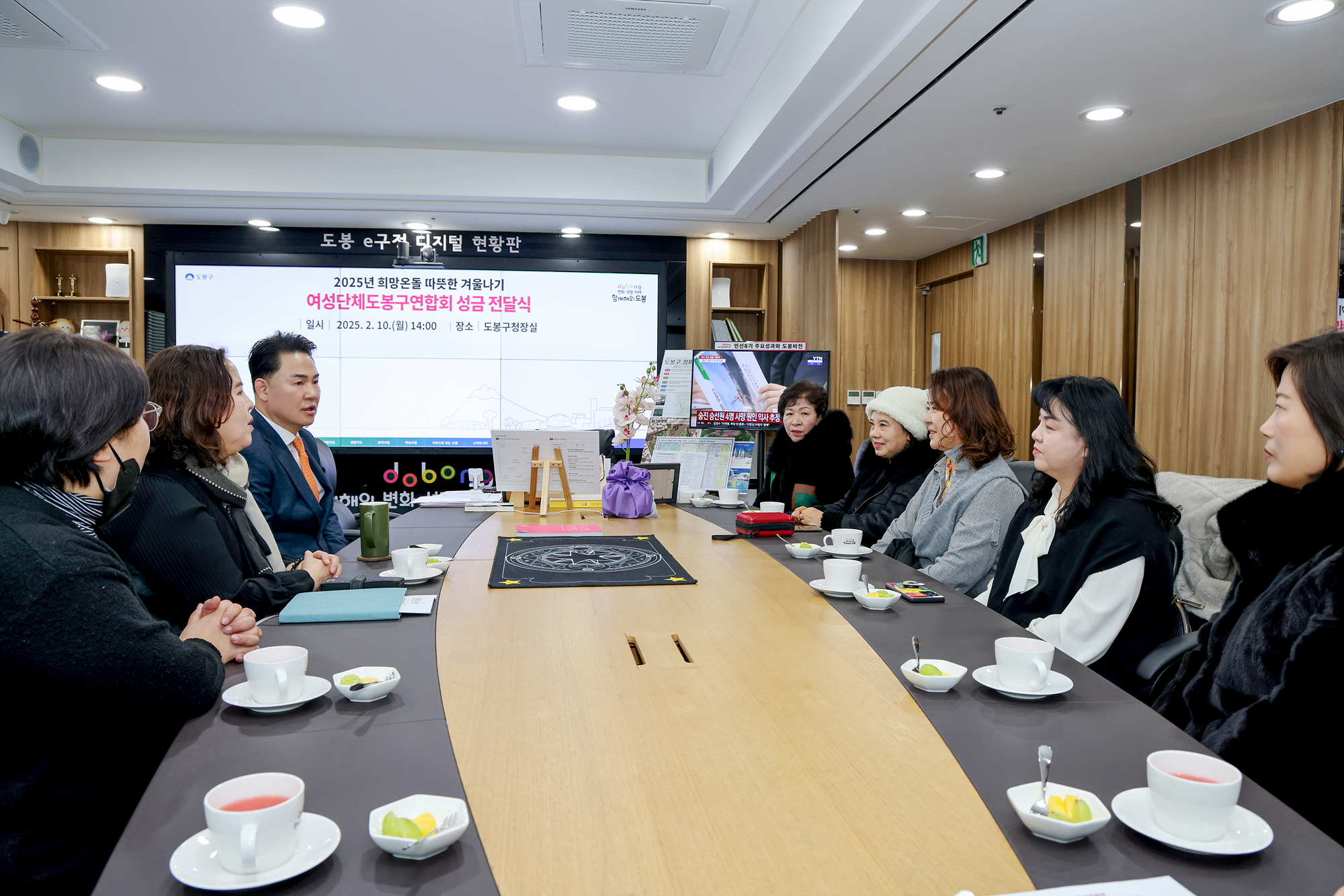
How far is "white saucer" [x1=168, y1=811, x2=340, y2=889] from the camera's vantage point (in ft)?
2.64

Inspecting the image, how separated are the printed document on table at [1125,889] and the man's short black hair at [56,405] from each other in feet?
4.62

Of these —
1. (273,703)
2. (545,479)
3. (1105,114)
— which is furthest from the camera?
(1105,114)

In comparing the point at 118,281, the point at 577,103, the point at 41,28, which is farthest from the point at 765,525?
the point at 118,281

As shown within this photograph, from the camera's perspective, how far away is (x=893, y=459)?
3.55 metres

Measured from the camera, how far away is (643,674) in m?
1.47

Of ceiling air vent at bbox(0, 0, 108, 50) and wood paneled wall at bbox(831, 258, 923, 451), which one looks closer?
ceiling air vent at bbox(0, 0, 108, 50)

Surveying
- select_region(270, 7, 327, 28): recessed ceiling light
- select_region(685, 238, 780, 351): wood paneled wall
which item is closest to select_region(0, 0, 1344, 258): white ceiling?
select_region(270, 7, 327, 28): recessed ceiling light

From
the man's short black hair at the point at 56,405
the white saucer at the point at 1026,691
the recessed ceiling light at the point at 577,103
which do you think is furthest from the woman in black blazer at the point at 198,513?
the recessed ceiling light at the point at 577,103

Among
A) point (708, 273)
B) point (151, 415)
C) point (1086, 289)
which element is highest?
point (708, 273)

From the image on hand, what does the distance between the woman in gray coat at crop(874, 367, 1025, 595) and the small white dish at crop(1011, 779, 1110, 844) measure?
171 cm

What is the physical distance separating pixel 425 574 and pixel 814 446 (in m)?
2.65

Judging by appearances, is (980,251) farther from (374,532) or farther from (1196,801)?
(1196,801)

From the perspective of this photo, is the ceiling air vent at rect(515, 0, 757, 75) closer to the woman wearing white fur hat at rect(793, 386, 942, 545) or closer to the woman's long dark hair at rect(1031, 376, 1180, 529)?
the woman wearing white fur hat at rect(793, 386, 942, 545)

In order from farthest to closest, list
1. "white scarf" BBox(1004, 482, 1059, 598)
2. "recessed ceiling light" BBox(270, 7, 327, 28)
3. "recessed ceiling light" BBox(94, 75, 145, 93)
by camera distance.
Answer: "recessed ceiling light" BBox(94, 75, 145, 93) → "recessed ceiling light" BBox(270, 7, 327, 28) → "white scarf" BBox(1004, 482, 1059, 598)
